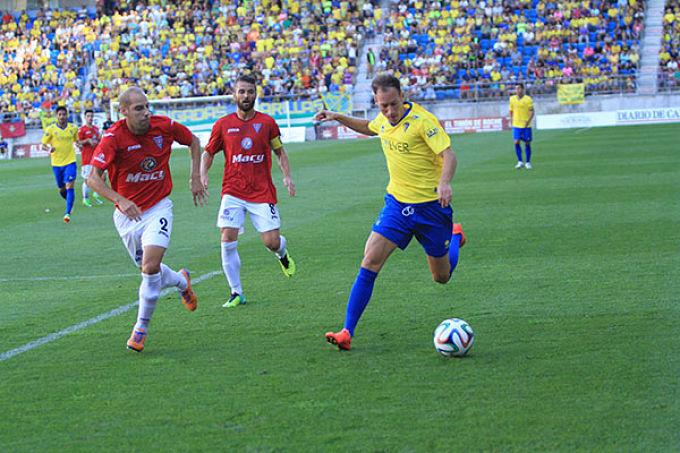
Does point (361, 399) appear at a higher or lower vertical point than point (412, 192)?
lower

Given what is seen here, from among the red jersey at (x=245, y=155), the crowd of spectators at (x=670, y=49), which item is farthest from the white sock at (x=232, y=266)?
the crowd of spectators at (x=670, y=49)

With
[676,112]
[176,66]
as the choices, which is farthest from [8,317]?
→ [176,66]

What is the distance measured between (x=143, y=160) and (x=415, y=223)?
224cm

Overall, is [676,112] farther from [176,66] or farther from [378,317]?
[378,317]

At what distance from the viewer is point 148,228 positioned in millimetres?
6441

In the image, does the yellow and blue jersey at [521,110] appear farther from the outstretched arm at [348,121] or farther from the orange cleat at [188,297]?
the orange cleat at [188,297]

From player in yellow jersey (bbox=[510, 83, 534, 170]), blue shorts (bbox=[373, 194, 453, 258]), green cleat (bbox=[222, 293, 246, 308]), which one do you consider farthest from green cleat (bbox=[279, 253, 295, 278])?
player in yellow jersey (bbox=[510, 83, 534, 170])

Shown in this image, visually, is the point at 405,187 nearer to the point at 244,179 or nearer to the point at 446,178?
the point at 446,178

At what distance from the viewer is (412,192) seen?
20.3 feet

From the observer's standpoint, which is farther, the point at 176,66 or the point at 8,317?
the point at 176,66

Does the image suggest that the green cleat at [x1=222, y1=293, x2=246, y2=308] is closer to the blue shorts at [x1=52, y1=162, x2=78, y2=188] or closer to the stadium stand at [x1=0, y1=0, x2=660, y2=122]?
the blue shorts at [x1=52, y1=162, x2=78, y2=188]

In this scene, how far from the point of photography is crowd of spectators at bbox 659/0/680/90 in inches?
1403

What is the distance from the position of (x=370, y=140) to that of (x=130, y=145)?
29.0 m

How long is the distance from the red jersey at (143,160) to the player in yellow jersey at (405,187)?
68.6 inches
